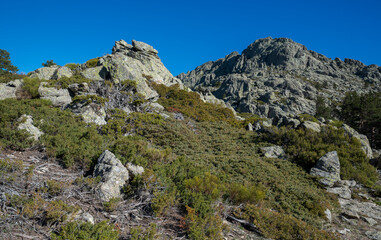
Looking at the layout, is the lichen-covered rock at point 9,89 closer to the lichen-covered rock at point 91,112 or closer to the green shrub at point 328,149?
the lichen-covered rock at point 91,112

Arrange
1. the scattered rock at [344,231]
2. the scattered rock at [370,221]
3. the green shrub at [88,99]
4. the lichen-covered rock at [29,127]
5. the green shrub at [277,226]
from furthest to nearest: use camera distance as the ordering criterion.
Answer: the green shrub at [88,99] < the scattered rock at [370,221] < the lichen-covered rock at [29,127] < the scattered rock at [344,231] < the green shrub at [277,226]

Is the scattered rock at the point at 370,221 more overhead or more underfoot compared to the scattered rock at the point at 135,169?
more overhead

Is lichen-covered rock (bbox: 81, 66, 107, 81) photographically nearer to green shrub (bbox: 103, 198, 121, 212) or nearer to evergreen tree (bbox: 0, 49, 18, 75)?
green shrub (bbox: 103, 198, 121, 212)

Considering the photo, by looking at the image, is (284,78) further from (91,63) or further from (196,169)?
(196,169)

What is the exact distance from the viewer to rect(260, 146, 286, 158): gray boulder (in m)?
15.0

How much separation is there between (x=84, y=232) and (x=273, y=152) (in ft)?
48.3

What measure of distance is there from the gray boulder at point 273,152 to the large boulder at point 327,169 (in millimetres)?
2580

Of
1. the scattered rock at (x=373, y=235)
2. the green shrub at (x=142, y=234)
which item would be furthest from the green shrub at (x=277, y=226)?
the green shrub at (x=142, y=234)

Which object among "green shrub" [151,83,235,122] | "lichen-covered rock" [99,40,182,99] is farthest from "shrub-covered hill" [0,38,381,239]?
"green shrub" [151,83,235,122]

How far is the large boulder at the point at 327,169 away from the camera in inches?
462

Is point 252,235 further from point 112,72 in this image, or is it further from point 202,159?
point 112,72

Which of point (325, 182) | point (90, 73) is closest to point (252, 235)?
point (325, 182)

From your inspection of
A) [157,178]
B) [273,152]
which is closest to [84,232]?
[157,178]

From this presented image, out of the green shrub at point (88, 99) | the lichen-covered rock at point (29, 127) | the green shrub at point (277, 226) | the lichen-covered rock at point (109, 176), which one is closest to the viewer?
the lichen-covered rock at point (109, 176)
